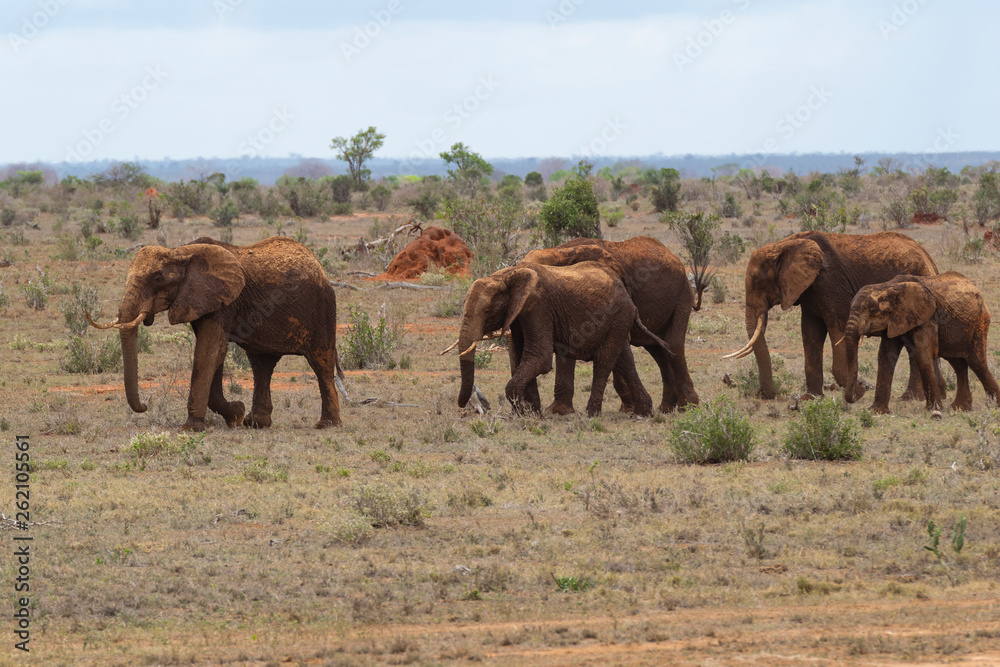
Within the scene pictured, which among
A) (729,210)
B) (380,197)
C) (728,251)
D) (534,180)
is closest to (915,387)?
(728,251)

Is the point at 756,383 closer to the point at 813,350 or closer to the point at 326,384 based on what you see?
the point at 813,350

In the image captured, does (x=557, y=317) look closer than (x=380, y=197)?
Yes

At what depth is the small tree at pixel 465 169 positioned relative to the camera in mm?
63312

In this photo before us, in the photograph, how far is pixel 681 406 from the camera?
1677 cm

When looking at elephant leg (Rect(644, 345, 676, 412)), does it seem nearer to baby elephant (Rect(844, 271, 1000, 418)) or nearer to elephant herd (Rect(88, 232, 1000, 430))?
elephant herd (Rect(88, 232, 1000, 430))

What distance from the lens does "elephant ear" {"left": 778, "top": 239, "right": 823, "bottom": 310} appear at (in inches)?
669

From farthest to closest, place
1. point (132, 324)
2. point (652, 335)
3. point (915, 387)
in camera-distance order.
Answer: point (915, 387) → point (652, 335) → point (132, 324)

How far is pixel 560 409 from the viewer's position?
1573 centimetres

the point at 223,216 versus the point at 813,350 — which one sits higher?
the point at 223,216

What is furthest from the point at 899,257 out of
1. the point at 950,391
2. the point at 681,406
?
the point at 681,406

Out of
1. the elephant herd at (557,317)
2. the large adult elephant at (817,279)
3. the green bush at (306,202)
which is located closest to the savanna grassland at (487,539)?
the elephant herd at (557,317)

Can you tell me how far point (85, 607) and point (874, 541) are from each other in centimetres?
628

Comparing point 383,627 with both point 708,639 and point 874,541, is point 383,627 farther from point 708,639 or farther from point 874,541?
point 874,541

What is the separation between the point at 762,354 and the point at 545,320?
4.21 m
